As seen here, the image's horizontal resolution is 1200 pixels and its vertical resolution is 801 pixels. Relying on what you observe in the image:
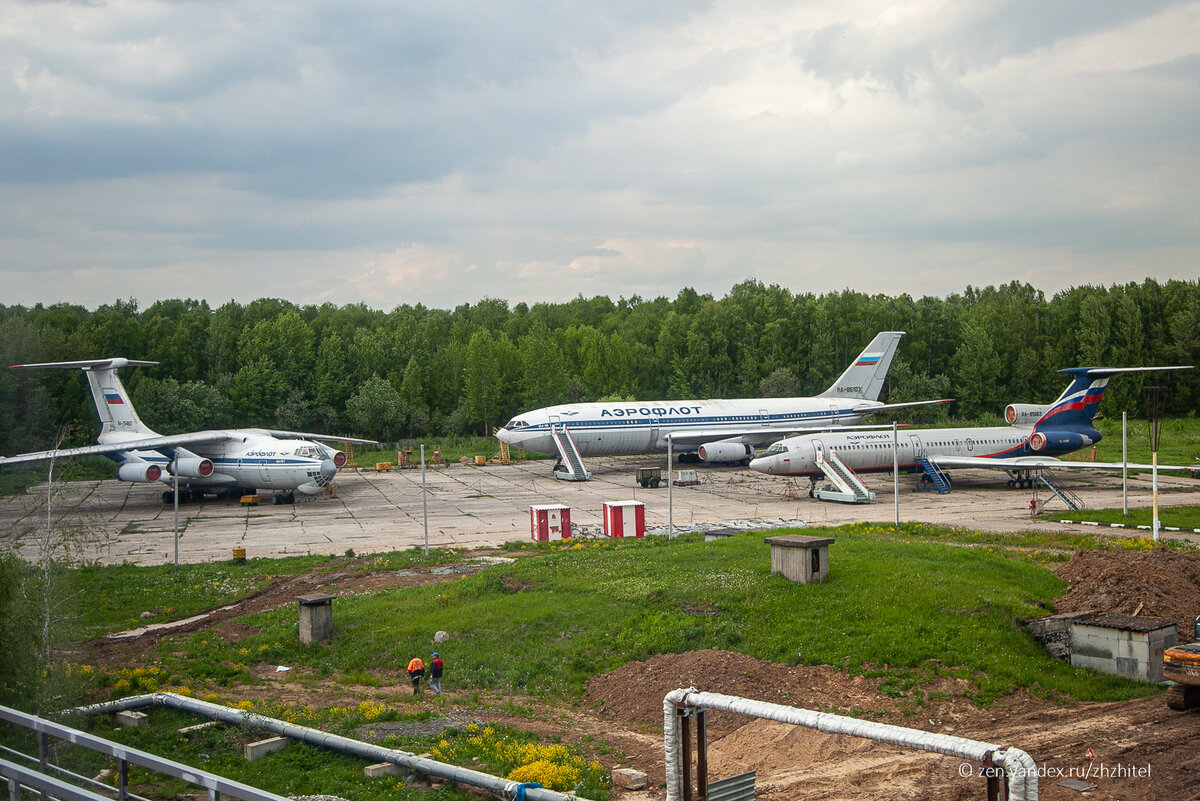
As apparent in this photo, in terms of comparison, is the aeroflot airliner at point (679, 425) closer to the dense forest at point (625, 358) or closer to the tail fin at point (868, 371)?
the tail fin at point (868, 371)

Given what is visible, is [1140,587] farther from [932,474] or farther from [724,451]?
[724,451]

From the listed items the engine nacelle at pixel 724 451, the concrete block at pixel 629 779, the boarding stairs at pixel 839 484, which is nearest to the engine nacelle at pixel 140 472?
the engine nacelle at pixel 724 451

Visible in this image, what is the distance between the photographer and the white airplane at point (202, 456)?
152 ft

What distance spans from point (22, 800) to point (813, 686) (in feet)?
40.1

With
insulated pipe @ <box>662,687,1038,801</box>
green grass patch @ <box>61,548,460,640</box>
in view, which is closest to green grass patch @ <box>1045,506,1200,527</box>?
green grass patch @ <box>61,548,460,640</box>

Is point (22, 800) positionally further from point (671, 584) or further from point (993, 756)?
point (671, 584)

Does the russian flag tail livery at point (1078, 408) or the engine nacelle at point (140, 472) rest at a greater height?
the russian flag tail livery at point (1078, 408)

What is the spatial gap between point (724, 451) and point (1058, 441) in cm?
1926

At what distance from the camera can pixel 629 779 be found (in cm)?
1254

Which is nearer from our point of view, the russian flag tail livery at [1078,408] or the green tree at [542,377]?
the russian flag tail livery at [1078,408]

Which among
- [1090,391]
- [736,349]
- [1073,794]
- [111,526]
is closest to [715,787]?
[1073,794]

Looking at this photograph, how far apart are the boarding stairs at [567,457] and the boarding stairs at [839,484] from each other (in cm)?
1469

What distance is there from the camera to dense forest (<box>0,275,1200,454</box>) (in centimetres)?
8038

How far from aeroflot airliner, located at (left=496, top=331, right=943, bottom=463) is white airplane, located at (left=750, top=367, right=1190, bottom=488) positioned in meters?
6.24
